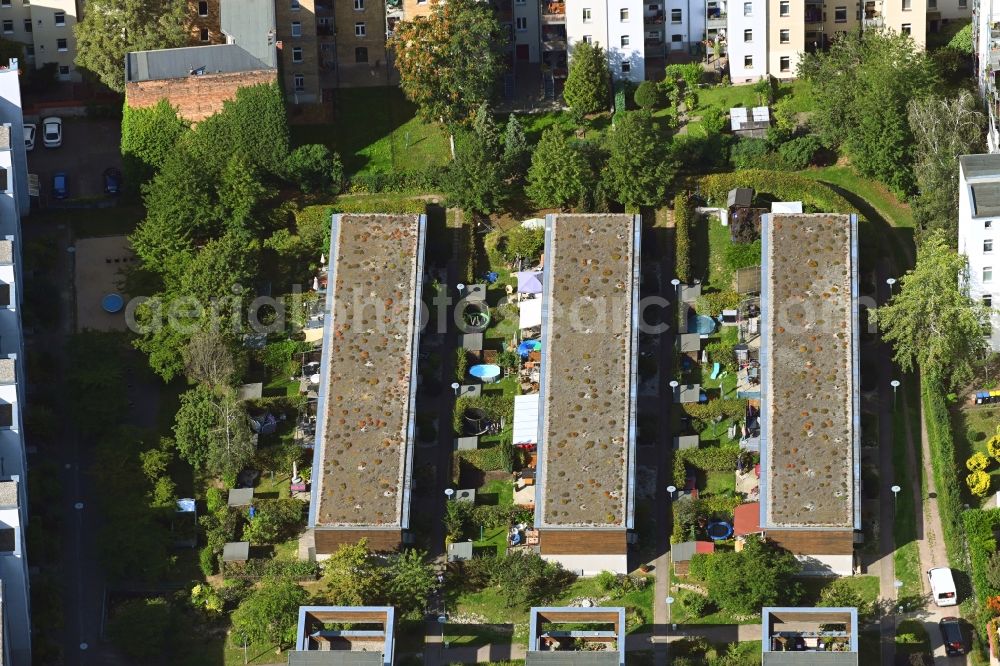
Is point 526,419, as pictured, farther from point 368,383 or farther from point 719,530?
point 719,530

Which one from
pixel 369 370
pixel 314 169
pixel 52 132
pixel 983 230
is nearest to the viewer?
pixel 369 370

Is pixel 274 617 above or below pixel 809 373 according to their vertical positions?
below

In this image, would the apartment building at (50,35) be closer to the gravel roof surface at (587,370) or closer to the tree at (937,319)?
A: the gravel roof surface at (587,370)

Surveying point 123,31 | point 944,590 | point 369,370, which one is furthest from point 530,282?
point 123,31

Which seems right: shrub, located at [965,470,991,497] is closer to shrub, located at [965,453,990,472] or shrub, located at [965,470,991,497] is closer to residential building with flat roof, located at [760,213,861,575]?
shrub, located at [965,453,990,472]

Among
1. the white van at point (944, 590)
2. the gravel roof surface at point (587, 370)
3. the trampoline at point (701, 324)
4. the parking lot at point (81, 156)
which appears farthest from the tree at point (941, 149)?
the parking lot at point (81, 156)

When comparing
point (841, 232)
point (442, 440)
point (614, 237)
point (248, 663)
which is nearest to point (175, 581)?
point (248, 663)

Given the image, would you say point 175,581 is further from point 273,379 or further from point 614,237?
point 614,237
